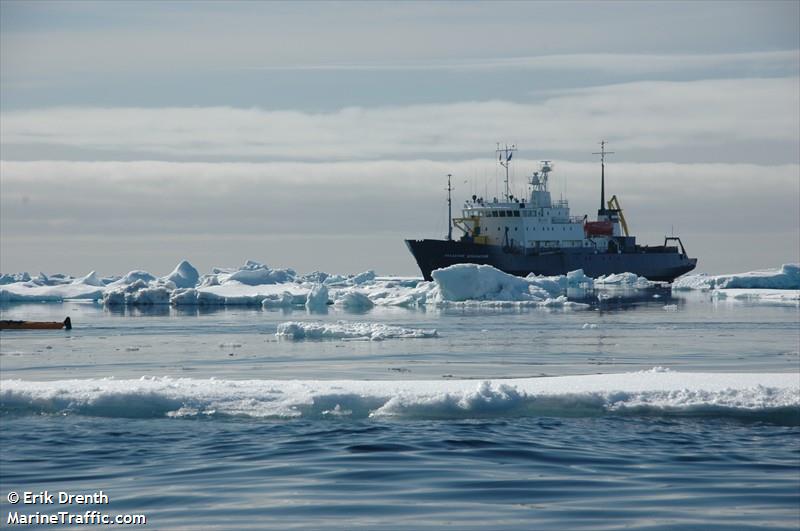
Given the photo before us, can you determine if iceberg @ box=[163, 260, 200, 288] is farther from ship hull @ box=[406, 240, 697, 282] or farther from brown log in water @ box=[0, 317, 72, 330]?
brown log in water @ box=[0, 317, 72, 330]

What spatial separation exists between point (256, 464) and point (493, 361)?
11288 mm

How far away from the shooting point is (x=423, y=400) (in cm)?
1182

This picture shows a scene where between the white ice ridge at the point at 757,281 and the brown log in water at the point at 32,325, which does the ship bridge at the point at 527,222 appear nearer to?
the white ice ridge at the point at 757,281

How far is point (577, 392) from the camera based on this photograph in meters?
12.2

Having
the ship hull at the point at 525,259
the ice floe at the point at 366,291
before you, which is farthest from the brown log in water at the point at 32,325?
the ship hull at the point at 525,259

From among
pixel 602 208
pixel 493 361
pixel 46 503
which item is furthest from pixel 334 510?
pixel 602 208

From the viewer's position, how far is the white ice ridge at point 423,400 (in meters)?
11.7

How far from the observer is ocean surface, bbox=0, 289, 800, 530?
7746 mm

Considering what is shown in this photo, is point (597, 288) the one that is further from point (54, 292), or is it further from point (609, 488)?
point (609, 488)

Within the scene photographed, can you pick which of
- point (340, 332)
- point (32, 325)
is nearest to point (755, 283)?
point (340, 332)

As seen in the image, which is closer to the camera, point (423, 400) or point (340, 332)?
point (423, 400)

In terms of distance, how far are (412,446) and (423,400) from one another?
179 cm

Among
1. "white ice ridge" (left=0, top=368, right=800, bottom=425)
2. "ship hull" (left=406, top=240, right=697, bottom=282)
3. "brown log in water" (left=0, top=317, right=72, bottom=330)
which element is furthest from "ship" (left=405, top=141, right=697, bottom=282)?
"white ice ridge" (left=0, top=368, right=800, bottom=425)

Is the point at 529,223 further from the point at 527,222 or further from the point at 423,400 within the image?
the point at 423,400
